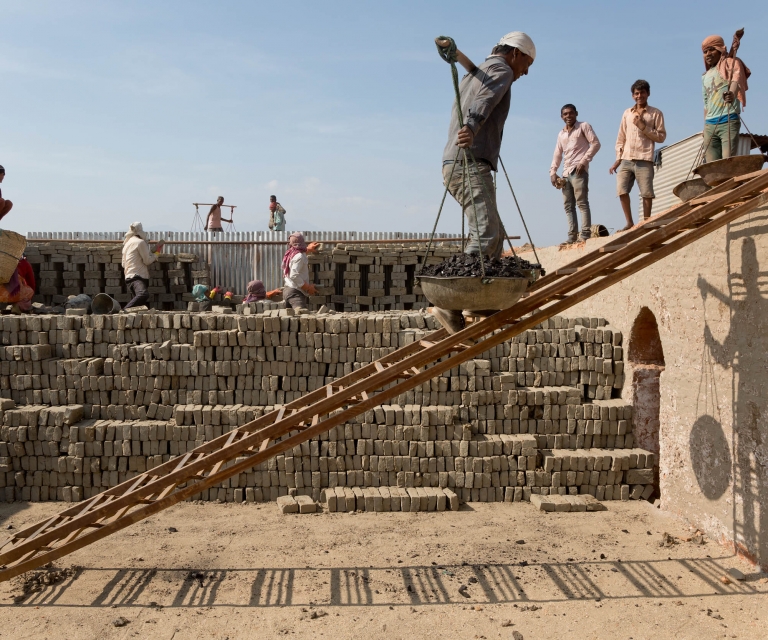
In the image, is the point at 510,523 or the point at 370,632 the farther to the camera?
the point at 510,523

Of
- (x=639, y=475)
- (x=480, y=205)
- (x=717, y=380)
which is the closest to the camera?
(x=480, y=205)

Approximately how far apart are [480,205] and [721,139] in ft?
14.7

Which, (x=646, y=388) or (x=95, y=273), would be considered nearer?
(x=646, y=388)

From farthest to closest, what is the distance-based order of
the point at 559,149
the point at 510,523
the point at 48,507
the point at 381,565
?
the point at 559,149 < the point at 48,507 < the point at 510,523 < the point at 381,565

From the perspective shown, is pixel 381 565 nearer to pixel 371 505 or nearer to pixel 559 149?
pixel 371 505

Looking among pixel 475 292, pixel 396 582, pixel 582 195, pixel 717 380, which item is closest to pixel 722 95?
pixel 582 195

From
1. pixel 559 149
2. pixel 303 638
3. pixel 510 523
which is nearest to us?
pixel 303 638

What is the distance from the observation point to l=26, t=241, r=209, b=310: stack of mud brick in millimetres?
14727

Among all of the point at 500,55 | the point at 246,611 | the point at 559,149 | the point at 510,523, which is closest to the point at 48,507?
the point at 246,611

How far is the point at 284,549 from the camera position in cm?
653

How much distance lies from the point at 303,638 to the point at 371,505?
110 inches

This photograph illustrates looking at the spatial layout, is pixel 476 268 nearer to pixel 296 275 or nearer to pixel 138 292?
pixel 296 275

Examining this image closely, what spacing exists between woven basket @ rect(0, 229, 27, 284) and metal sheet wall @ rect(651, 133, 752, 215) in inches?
506

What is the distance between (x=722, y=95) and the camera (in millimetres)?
7512
